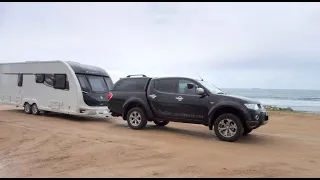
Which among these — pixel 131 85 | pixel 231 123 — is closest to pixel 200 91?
pixel 231 123

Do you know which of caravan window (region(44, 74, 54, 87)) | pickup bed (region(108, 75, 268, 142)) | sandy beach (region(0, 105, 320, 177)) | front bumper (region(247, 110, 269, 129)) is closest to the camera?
sandy beach (region(0, 105, 320, 177))

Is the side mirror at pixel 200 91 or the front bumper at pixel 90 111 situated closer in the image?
the side mirror at pixel 200 91

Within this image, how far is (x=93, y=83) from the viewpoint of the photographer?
46.5 feet

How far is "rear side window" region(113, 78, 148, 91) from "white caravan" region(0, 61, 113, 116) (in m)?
2.39

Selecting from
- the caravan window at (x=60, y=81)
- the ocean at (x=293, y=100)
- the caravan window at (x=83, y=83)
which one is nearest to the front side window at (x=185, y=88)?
the ocean at (x=293, y=100)

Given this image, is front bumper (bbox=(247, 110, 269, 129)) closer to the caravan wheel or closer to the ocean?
the ocean

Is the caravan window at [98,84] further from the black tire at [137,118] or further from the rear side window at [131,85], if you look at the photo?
the black tire at [137,118]

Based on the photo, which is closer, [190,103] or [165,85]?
[190,103]

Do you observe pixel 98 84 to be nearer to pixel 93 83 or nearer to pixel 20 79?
pixel 93 83

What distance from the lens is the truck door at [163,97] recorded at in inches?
398

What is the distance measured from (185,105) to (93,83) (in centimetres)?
587

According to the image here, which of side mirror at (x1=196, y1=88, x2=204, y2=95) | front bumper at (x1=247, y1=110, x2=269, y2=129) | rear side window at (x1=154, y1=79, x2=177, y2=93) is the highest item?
rear side window at (x1=154, y1=79, x2=177, y2=93)

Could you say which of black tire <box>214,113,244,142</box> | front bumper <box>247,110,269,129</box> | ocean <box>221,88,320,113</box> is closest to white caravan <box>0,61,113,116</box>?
ocean <box>221,88,320,113</box>

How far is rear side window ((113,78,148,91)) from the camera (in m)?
11.0
